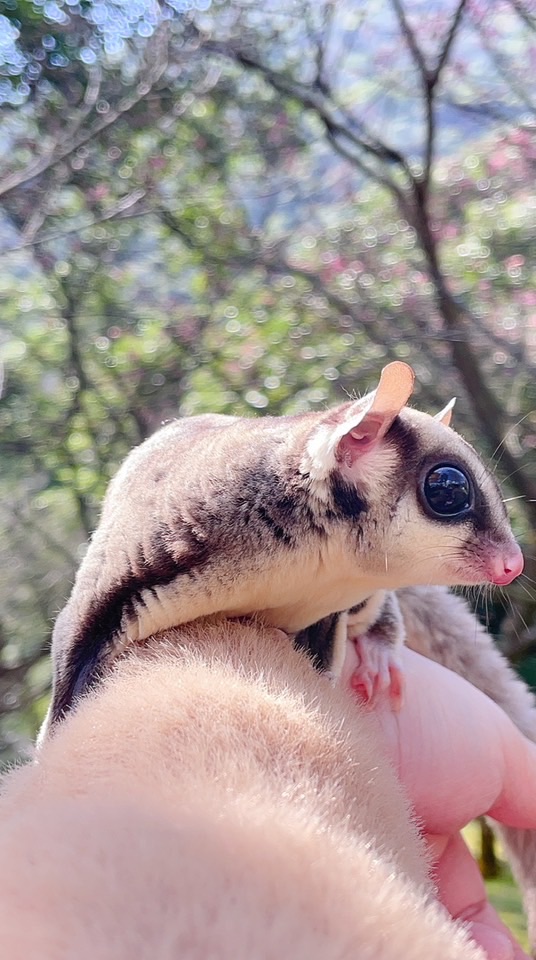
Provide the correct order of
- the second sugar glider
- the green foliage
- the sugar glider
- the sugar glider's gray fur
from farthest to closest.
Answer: the green foliage < the sugar glider's gray fur < the second sugar glider < the sugar glider

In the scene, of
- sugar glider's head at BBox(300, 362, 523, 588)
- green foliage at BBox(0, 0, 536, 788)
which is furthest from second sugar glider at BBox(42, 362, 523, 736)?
green foliage at BBox(0, 0, 536, 788)

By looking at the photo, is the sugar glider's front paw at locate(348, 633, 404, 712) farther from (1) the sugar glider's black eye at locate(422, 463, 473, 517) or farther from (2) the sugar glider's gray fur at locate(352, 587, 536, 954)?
(1) the sugar glider's black eye at locate(422, 463, 473, 517)

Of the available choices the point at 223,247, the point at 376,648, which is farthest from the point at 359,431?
the point at 223,247

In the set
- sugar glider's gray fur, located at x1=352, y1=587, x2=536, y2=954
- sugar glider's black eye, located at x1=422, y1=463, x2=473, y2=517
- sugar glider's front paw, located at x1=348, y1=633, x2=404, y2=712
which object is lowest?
sugar glider's gray fur, located at x1=352, y1=587, x2=536, y2=954

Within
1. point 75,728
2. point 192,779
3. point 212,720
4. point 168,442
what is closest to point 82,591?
point 168,442

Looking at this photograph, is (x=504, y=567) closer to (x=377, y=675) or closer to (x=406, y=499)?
(x=406, y=499)

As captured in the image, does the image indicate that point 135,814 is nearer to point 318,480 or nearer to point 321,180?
point 318,480
